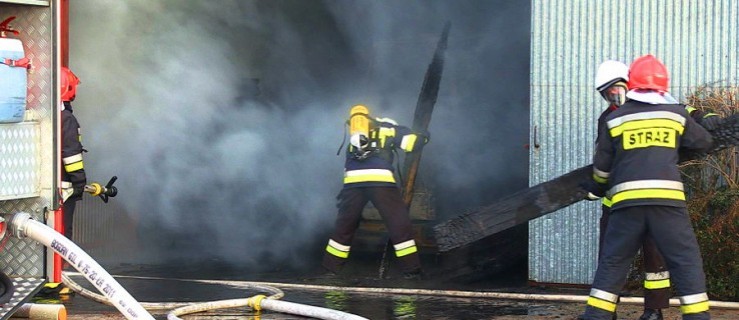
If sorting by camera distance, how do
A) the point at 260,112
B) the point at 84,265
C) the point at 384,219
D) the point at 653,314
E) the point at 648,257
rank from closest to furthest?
the point at 84,265
the point at 648,257
the point at 653,314
the point at 384,219
the point at 260,112

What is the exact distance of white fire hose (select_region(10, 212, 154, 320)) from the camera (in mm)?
5980

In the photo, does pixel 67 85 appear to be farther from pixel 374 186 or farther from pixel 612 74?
pixel 612 74

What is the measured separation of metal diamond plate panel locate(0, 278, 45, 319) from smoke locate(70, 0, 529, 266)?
18.1 feet

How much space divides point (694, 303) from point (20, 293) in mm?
3759

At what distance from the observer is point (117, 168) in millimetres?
12484

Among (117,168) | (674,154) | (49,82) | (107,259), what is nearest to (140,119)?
(117,168)

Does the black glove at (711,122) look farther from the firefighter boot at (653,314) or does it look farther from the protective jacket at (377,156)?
the protective jacket at (377,156)

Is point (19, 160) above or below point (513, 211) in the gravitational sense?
above

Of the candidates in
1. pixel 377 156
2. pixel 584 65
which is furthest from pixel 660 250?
pixel 377 156

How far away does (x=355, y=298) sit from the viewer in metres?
8.64

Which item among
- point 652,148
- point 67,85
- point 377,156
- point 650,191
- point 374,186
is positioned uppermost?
point 67,85

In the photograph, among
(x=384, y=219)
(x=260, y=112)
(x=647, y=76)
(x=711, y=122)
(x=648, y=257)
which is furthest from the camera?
(x=260, y=112)

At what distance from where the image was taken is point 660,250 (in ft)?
20.4

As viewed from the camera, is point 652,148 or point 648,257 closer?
point 652,148
